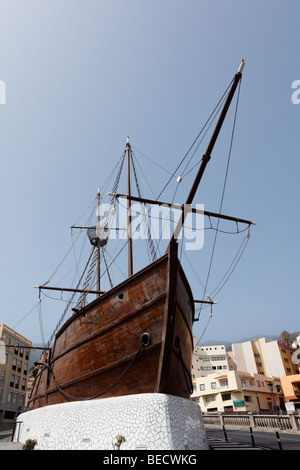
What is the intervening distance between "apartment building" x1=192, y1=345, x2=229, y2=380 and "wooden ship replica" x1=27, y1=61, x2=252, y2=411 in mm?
44686

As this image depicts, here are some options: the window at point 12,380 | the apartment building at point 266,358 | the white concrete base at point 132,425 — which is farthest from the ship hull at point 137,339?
the apartment building at point 266,358

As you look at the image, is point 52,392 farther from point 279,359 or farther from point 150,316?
point 279,359

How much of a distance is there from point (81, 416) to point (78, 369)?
67.2 inches

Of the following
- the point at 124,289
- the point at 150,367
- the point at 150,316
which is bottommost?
the point at 150,367

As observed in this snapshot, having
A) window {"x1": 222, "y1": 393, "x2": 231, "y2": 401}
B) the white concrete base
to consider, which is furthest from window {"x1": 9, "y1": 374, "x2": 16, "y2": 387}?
the white concrete base

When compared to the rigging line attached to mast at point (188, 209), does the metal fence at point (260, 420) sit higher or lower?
lower

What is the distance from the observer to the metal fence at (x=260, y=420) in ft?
50.7

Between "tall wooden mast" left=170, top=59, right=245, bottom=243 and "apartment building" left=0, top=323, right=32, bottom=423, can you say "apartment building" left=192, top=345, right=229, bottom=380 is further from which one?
Result: "tall wooden mast" left=170, top=59, right=245, bottom=243

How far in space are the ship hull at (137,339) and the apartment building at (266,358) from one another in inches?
1756

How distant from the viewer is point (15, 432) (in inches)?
632

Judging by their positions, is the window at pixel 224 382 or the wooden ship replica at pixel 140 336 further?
the window at pixel 224 382

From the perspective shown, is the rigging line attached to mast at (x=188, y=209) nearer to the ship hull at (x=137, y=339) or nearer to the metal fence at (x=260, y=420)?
the ship hull at (x=137, y=339)

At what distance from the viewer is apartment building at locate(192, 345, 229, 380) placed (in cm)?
5088
